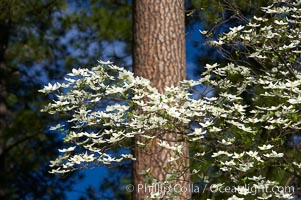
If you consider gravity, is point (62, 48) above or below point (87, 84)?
above

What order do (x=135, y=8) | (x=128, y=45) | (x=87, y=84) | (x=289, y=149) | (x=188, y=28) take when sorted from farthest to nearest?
(x=128, y=45), (x=188, y=28), (x=289, y=149), (x=135, y=8), (x=87, y=84)

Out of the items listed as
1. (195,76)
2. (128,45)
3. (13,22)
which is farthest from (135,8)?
(13,22)

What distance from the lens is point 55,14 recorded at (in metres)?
7.54

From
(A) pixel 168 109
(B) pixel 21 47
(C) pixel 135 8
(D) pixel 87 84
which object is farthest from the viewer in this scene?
(B) pixel 21 47

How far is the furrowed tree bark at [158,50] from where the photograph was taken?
3.82 m

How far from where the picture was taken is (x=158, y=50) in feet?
12.9

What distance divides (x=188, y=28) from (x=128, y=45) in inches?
70.7

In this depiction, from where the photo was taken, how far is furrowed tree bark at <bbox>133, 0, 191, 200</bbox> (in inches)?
150

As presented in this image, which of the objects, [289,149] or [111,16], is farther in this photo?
[111,16]

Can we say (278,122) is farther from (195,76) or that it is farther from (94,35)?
(94,35)

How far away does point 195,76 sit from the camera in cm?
649

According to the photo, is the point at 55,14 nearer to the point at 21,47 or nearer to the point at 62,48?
the point at 62,48

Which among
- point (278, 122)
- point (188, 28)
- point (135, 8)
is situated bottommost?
point (278, 122)

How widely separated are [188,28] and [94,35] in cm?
203
